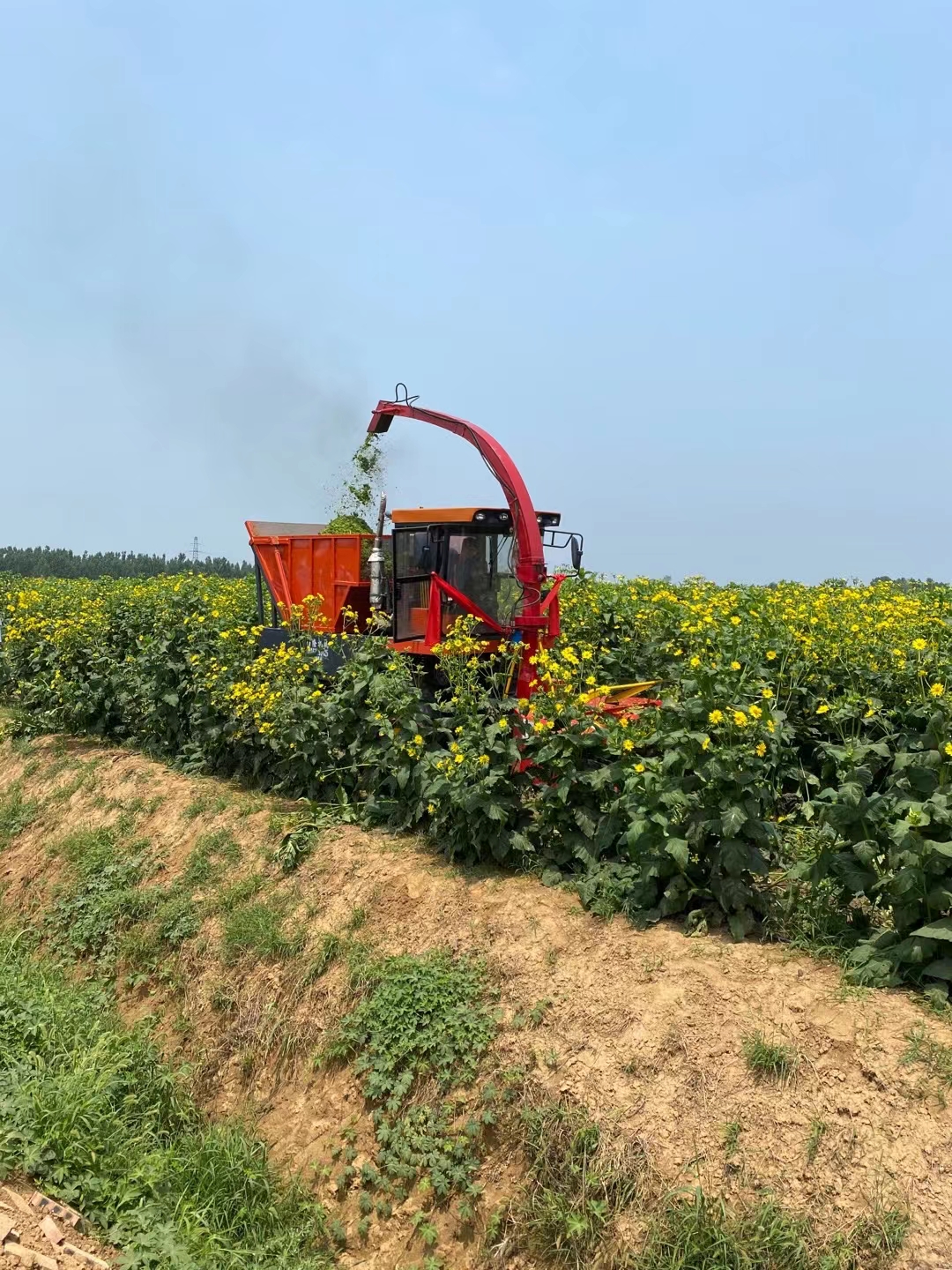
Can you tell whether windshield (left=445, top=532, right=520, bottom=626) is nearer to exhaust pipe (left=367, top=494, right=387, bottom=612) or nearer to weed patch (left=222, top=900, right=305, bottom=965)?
exhaust pipe (left=367, top=494, right=387, bottom=612)

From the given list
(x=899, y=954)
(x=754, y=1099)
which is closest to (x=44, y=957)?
(x=754, y=1099)

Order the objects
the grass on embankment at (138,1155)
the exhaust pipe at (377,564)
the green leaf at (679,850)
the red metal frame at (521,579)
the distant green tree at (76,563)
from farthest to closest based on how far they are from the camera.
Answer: the distant green tree at (76,563), the exhaust pipe at (377,564), the red metal frame at (521,579), the green leaf at (679,850), the grass on embankment at (138,1155)

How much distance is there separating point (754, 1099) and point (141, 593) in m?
→ 10.1

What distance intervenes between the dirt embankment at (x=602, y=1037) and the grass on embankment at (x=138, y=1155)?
0.21m

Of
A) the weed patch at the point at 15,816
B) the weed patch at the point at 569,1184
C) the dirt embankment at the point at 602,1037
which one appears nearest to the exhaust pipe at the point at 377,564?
the dirt embankment at the point at 602,1037

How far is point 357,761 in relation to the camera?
7.15 m

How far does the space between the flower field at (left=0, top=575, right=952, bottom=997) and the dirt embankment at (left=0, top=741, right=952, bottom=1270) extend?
304 millimetres

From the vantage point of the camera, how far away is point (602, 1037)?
425cm

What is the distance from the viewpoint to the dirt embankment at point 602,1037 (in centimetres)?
349

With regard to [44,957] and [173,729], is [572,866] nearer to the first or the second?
[44,957]

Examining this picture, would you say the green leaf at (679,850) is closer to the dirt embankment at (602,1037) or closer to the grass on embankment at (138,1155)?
the dirt embankment at (602,1037)

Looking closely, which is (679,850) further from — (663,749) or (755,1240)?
(755,1240)

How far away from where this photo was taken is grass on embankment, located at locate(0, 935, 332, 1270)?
4121mm

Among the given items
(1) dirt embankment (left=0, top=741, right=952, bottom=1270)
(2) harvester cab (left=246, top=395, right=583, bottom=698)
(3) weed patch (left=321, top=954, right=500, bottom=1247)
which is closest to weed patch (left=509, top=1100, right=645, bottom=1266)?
(1) dirt embankment (left=0, top=741, right=952, bottom=1270)
